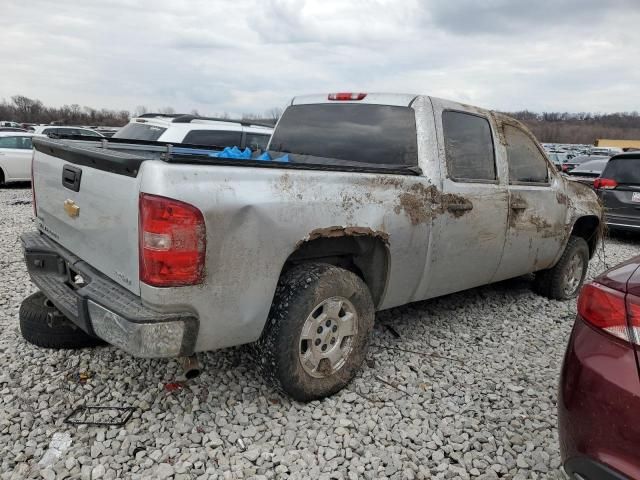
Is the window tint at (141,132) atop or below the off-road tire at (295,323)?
atop

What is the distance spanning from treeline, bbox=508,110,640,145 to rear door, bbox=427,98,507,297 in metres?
77.8

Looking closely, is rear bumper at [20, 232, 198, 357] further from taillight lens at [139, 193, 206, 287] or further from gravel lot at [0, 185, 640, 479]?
gravel lot at [0, 185, 640, 479]

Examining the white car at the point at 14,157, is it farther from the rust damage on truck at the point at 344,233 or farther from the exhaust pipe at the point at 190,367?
the rust damage on truck at the point at 344,233

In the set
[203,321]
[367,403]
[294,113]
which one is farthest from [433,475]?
[294,113]

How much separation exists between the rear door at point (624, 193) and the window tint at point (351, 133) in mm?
6944

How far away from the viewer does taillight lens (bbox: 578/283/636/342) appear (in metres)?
1.81

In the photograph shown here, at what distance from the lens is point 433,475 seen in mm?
2451

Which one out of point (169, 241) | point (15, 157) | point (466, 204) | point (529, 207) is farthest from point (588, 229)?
point (15, 157)

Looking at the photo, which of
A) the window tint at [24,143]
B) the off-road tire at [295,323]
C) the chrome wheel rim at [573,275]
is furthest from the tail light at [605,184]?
the window tint at [24,143]

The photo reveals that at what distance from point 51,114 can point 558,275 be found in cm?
8016

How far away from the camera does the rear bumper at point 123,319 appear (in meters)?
2.20

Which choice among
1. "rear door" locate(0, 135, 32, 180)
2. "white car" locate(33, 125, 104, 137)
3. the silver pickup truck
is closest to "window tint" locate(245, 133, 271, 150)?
"white car" locate(33, 125, 104, 137)

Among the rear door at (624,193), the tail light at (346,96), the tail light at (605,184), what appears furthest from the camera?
the tail light at (605,184)

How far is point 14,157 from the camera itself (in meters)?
13.4
